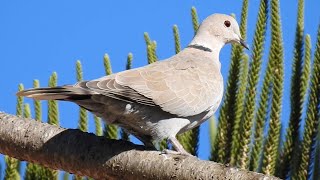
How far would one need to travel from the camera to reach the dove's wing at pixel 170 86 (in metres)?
3.31

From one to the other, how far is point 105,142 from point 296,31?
2.47 metres

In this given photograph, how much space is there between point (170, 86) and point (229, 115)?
1634 mm

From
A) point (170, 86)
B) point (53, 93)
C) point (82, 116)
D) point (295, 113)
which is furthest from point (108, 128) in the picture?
point (53, 93)

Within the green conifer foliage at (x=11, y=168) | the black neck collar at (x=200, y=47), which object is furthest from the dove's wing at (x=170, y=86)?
the green conifer foliage at (x=11, y=168)

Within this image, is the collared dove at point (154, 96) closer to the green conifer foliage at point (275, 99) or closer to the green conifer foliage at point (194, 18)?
the green conifer foliage at point (275, 99)

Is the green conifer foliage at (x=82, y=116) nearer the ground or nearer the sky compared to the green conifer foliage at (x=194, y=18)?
nearer the ground

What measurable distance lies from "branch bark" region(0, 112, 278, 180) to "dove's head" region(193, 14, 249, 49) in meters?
1.42

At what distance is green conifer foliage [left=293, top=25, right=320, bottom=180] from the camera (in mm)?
4996

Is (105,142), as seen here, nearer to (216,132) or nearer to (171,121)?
(171,121)

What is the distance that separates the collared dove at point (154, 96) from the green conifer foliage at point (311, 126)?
1.31 metres

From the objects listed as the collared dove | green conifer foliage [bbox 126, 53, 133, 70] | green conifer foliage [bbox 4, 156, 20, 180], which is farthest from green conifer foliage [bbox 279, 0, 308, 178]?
green conifer foliage [bbox 4, 156, 20, 180]

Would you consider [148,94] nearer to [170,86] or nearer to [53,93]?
[170,86]

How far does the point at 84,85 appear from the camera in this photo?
320 cm

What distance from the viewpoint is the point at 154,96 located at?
11.2 feet
